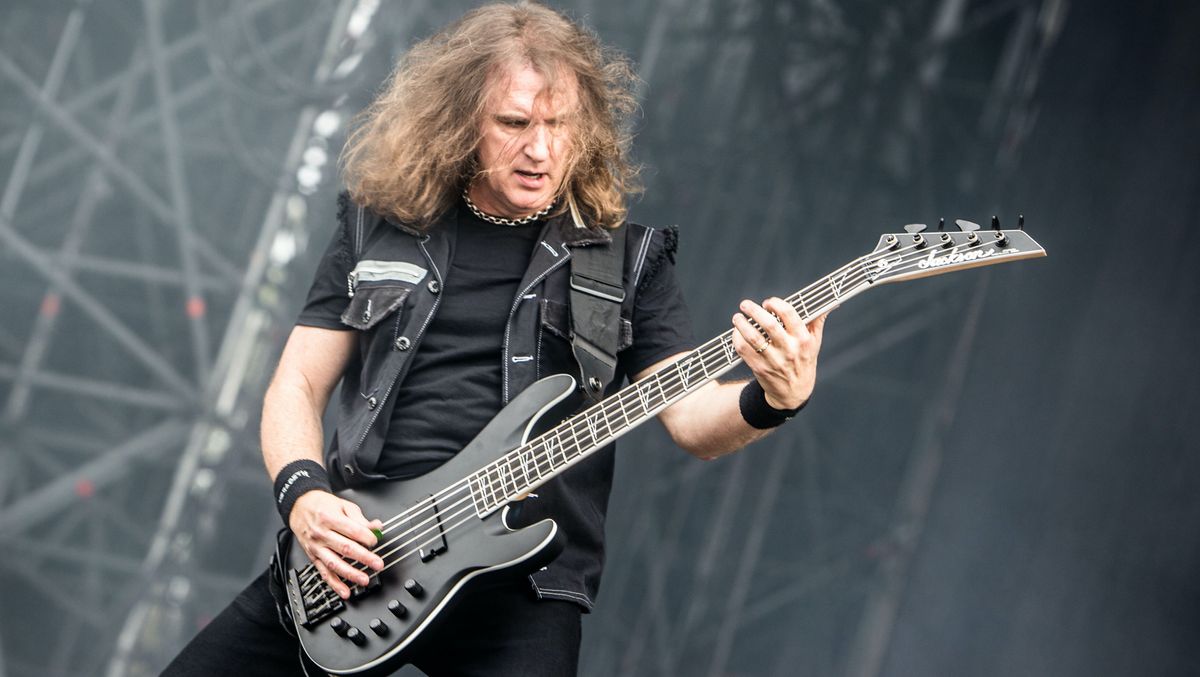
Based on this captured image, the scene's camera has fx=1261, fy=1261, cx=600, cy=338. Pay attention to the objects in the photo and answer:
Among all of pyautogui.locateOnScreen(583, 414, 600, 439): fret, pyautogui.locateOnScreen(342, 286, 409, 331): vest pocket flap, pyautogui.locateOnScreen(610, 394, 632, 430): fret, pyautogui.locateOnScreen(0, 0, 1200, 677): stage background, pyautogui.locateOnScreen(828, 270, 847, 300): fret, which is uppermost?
pyautogui.locateOnScreen(0, 0, 1200, 677): stage background

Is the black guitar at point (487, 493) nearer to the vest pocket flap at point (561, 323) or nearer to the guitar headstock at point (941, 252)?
the guitar headstock at point (941, 252)

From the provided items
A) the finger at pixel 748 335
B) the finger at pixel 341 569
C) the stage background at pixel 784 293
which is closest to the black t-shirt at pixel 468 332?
the finger at pixel 341 569

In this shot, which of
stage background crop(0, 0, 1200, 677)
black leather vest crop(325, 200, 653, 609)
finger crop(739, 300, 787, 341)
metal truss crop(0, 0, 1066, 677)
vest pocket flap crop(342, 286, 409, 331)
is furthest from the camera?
metal truss crop(0, 0, 1066, 677)

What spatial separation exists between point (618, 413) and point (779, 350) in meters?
0.35

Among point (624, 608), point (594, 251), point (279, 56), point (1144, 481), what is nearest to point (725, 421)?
point (594, 251)

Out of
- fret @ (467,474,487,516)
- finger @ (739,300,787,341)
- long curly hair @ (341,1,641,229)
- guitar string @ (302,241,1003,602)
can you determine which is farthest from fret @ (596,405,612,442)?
Answer: long curly hair @ (341,1,641,229)

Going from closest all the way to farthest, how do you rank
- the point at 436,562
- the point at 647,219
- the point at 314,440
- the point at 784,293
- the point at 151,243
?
1. the point at 436,562
2. the point at 314,440
3. the point at 647,219
4. the point at 784,293
5. the point at 151,243

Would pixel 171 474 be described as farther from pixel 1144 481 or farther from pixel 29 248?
pixel 1144 481

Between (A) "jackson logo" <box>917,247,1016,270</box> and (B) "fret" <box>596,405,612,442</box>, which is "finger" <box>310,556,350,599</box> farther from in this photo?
(A) "jackson logo" <box>917,247,1016,270</box>

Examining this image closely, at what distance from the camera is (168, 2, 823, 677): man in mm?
2291

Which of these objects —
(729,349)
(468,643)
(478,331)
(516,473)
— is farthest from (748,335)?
(468,643)

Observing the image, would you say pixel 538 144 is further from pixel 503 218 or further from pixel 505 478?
pixel 505 478

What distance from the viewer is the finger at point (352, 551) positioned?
224cm

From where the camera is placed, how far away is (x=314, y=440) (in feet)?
8.39
